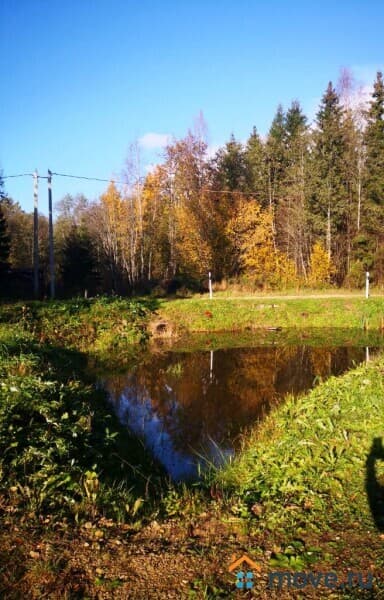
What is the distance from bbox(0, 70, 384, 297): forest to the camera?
89.5 feet

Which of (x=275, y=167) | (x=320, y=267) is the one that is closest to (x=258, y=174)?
(x=275, y=167)

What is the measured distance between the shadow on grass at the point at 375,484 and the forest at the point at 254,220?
69.3 feet

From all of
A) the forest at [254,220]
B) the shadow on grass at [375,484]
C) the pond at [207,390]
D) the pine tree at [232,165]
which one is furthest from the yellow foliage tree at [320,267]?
the shadow on grass at [375,484]

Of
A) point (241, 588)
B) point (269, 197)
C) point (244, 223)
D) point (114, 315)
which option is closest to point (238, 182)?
point (269, 197)

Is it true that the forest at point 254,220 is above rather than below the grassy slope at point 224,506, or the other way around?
above

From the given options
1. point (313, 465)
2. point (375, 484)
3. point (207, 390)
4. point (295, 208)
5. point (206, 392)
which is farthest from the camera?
point (295, 208)

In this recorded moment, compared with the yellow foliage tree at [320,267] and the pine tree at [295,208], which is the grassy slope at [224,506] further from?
the pine tree at [295,208]

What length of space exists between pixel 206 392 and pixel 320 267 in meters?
19.6

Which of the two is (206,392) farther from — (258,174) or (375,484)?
(258,174)

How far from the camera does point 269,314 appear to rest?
1830cm

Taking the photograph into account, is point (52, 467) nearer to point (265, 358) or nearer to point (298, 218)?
point (265, 358)

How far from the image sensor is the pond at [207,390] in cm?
675

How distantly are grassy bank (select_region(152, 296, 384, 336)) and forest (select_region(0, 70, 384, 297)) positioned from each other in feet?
23.6

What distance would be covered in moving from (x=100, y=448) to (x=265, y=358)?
Answer: 8043 mm
